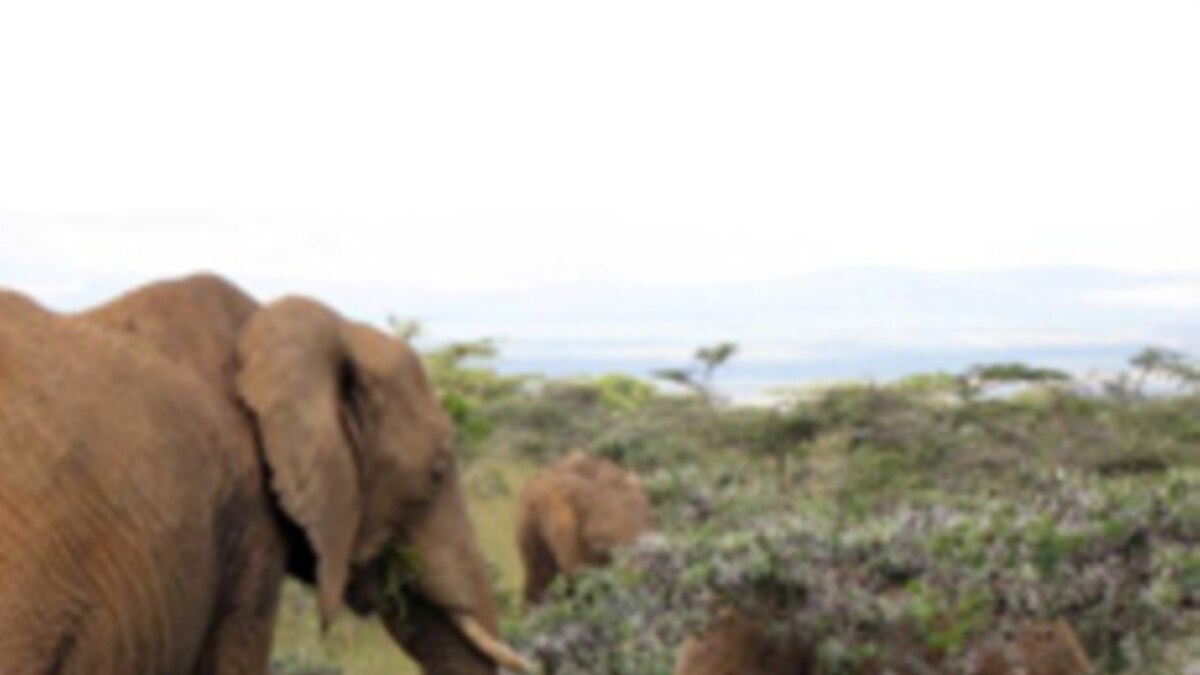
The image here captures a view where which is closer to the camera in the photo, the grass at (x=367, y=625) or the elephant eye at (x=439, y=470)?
the elephant eye at (x=439, y=470)

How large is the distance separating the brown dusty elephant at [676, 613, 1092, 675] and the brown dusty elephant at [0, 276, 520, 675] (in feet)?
5.11

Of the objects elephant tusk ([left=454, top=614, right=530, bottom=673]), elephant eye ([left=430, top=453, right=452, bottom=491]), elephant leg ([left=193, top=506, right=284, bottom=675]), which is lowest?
elephant tusk ([left=454, top=614, right=530, bottom=673])

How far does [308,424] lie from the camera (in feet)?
22.2

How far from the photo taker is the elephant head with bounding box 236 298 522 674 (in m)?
6.72

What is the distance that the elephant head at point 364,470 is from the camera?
672 cm

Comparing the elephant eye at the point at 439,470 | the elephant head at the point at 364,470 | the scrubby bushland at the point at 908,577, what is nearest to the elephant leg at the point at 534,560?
the scrubby bushland at the point at 908,577

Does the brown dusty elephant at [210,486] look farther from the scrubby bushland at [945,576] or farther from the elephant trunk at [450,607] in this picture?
the scrubby bushland at [945,576]

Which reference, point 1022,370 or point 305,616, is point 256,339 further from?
point 1022,370

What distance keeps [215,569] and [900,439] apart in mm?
17616

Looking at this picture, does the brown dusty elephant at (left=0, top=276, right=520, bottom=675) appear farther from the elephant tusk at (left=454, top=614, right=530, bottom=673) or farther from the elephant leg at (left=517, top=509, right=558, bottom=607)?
the elephant leg at (left=517, top=509, right=558, bottom=607)

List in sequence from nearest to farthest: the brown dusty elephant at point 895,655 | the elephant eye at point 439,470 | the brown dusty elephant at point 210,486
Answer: the brown dusty elephant at point 210,486 < the elephant eye at point 439,470 < the brown dusty elephant at point 895,655

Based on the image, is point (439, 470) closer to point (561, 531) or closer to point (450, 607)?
point (450, 607)

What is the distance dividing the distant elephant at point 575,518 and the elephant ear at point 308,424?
25.7 ft

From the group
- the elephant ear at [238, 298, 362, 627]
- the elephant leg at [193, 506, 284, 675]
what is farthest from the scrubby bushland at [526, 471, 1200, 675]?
the elephant leg at [193, 506, 284, 675]
